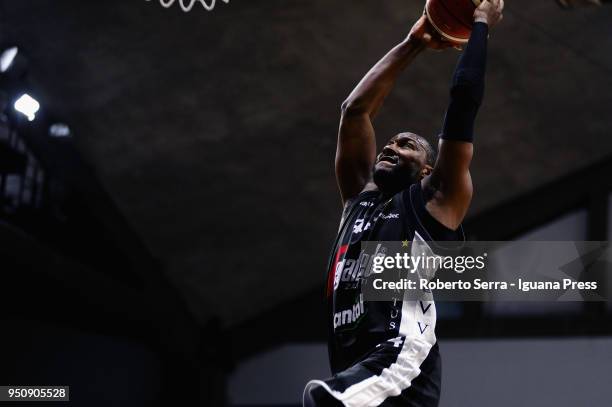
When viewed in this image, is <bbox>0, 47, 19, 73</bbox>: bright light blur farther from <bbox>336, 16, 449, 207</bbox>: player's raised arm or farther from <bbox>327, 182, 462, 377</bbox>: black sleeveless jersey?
<bbox>327, 182, 462, 377</bbox>: black sleeveless jersey

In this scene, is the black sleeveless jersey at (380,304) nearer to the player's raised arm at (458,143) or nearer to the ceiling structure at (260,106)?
the player's raised arm at (458,143)

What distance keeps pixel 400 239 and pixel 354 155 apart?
500 mm

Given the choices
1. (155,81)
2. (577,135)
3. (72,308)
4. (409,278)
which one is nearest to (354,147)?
(409,278)

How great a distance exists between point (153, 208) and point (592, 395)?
5.46 metres

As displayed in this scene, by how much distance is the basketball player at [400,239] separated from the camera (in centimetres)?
213

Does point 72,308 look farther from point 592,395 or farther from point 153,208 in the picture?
point 592,395

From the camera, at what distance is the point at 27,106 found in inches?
291

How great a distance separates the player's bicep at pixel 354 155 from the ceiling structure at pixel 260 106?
4641 millimetres

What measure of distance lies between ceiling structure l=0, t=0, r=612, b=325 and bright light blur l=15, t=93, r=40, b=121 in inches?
6.4

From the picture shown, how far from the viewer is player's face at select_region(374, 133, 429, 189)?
253 cm

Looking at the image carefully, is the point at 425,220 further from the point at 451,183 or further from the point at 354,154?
the point at 354,154

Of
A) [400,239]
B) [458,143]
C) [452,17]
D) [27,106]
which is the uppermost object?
[27,106]

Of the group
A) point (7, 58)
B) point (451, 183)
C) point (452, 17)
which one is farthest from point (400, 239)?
point (7, 58)

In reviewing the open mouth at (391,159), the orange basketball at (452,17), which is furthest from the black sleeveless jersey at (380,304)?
the orange basketball at (452,17)
